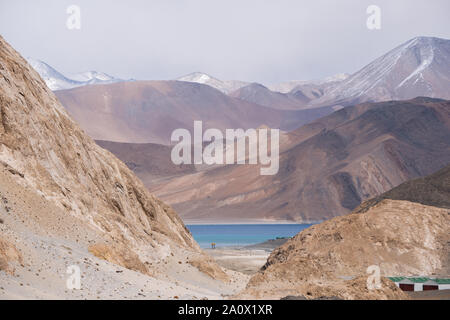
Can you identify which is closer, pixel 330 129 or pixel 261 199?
pixel 261 199

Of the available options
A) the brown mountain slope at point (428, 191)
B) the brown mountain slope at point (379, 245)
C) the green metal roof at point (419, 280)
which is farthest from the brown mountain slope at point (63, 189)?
the brown mountain slope at point (428, 191)

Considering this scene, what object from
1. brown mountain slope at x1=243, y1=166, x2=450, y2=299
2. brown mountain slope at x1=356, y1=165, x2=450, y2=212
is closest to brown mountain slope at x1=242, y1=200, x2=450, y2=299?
brown mountain slope at x1=243, y1=166, x2=450, y2=299

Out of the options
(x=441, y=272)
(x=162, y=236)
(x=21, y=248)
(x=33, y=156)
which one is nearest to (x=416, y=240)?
(x=441, y=272)

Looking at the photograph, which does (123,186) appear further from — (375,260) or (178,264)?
(375,260)

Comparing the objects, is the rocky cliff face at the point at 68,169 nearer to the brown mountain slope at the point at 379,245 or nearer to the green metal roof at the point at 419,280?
the brown mountain slope at the point at 379,245

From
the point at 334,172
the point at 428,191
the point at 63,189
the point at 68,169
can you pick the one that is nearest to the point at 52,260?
the point at 63,189
